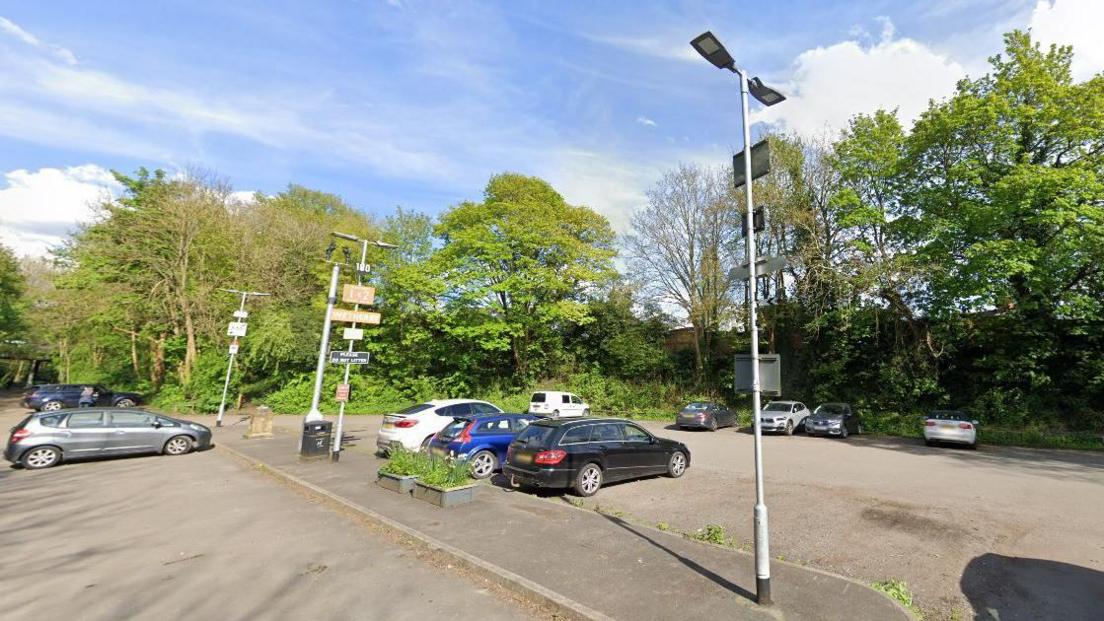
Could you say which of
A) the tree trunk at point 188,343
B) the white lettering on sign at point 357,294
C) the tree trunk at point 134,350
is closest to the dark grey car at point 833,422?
the white lettering on sign at point 357,294

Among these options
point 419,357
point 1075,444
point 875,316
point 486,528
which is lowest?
point 486,528

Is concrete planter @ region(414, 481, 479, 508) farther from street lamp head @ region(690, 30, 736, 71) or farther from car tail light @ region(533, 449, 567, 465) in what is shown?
street lamp head @ region(690, 30, 736, 71)

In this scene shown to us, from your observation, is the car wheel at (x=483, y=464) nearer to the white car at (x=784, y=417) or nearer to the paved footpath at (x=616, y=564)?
the paved footpath at (x=616, y=564)

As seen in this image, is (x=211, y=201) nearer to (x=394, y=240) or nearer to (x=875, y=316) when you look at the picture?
(x=394, y=240)

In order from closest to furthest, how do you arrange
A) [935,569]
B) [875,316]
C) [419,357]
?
[935,569] → [875,316] → [419,357]

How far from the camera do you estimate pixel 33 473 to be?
11.5 meters

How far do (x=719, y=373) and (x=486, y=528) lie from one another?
25.2 metres

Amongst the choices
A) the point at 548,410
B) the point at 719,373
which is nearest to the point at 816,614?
the point at 548,410

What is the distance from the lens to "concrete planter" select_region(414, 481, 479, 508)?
827 centimetres

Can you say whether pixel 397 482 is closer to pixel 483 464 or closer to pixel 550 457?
pixel 483 464

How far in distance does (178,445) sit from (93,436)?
2014mm

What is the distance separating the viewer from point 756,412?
5.09 metres

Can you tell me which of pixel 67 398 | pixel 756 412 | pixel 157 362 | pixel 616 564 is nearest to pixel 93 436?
pixel 616 564

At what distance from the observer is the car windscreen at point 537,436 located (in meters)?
9.37
